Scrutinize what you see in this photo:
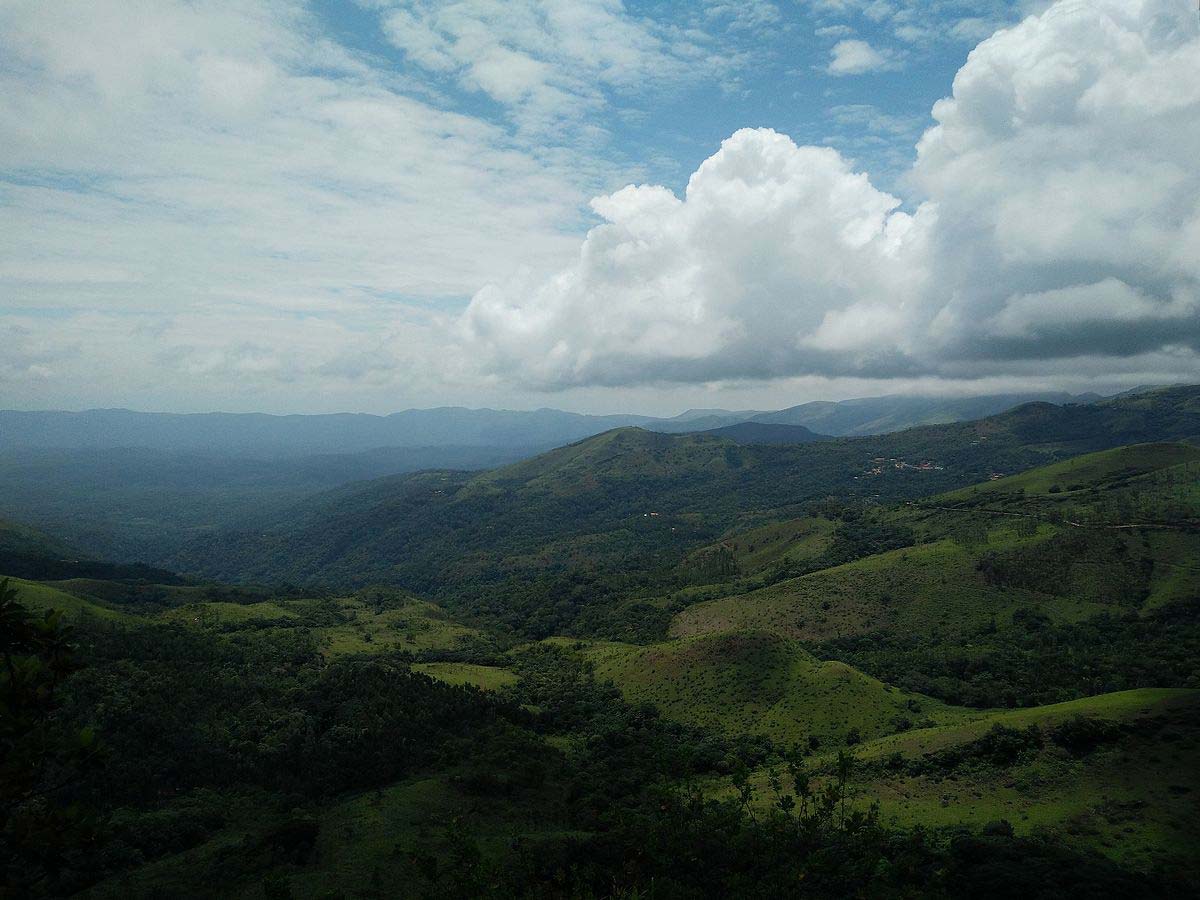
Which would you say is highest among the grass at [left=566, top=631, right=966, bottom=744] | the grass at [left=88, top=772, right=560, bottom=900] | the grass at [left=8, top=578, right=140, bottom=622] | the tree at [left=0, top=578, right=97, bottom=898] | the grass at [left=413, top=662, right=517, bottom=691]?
the tree at [left=0, top=578, right=97, bottom=898]

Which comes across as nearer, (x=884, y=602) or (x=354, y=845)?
(x=354, y=845)

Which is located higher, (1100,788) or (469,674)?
(1100,788)

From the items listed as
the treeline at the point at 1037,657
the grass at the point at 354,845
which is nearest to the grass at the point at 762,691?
the treeline at the point at 1037,657

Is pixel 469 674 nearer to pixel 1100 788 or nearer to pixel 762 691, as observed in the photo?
pixel 762 691

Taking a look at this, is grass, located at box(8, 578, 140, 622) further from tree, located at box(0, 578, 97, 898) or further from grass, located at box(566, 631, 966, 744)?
tree, located at box(0, 578, 97, 898)

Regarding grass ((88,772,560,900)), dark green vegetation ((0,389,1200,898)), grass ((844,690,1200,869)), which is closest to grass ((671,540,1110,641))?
dark green vegetation ((0,389,1200,898))

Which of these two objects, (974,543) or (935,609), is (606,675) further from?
(974,543)

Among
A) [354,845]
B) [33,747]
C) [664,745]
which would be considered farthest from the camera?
[664,745]

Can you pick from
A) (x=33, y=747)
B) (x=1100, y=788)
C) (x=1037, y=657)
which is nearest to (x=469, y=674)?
(x=1100, y=788)

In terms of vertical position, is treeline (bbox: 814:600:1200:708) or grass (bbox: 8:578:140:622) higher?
grass (bbox: 8:578:140:622)
